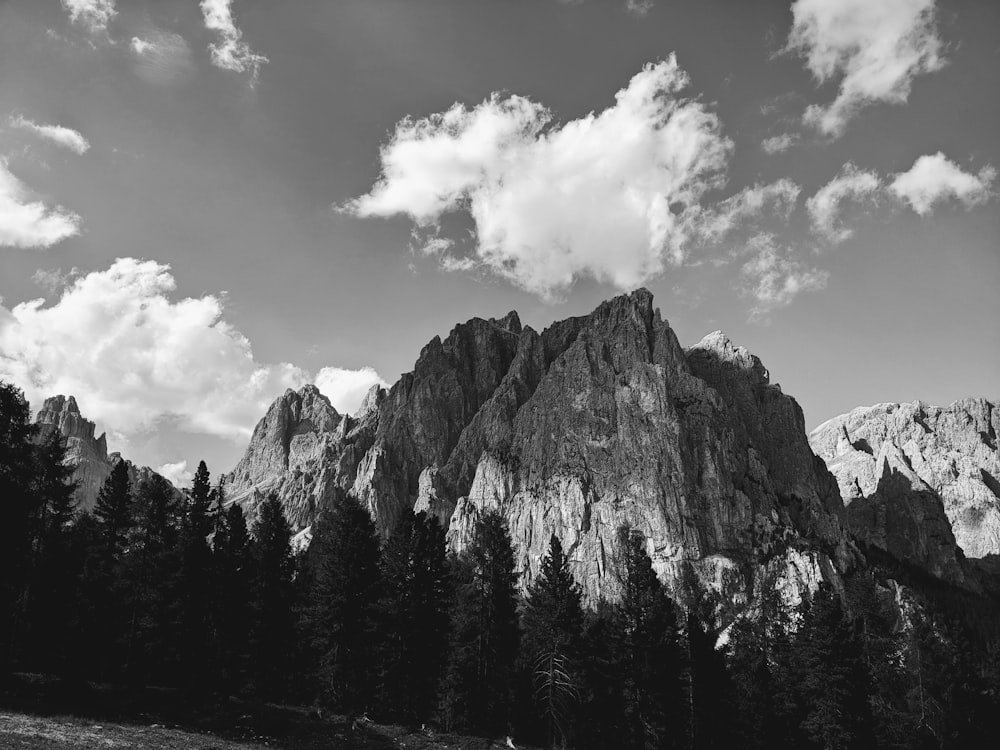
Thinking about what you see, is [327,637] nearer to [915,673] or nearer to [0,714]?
[0,714]

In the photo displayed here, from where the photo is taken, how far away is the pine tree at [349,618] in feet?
131

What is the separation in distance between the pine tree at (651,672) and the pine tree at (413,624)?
1230 centimetres

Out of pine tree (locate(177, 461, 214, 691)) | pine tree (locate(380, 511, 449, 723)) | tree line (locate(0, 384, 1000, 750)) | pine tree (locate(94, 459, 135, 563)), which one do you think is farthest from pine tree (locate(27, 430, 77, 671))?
pine tree (locate(380, 511, 449, 723))

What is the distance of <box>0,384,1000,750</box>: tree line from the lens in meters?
40.2

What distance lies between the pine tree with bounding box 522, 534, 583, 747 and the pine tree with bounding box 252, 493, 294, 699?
63.6 feet

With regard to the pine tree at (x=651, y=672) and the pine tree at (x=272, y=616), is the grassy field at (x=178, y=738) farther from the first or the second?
the pine tree at (x=272, y=616)

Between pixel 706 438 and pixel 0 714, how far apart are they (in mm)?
181811

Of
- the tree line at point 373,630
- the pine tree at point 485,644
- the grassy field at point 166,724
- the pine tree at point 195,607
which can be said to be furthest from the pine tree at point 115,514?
the pine tree at point 485,644

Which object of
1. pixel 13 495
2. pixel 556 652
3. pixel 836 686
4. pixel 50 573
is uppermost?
pixel 13 495

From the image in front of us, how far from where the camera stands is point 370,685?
134ft

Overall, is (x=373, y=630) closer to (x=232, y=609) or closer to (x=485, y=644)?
(x=485, y=644)

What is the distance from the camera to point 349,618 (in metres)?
40.2

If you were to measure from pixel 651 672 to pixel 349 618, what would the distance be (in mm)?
19380

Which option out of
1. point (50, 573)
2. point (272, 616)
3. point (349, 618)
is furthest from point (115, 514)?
point (349, 618)
